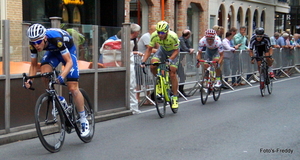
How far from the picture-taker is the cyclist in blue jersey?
6.78m

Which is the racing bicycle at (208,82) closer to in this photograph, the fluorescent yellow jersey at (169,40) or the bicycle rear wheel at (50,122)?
the fluorescent yellow jersey at (169,40)

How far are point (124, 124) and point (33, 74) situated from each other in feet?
9.32

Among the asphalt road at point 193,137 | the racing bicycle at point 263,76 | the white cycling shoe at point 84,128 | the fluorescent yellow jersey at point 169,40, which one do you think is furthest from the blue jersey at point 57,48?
the racing bicycle at point 263,76

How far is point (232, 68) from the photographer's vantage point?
57.8 feet

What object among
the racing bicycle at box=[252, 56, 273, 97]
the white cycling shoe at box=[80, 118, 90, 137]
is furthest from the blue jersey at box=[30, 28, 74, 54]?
the racing bicycle at box=[252, 56, 273, 97]

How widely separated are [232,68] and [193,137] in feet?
32.1

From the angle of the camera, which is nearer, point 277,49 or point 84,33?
point 84,33

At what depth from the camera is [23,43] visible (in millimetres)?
8555

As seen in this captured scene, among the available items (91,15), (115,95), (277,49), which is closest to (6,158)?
(115,95)

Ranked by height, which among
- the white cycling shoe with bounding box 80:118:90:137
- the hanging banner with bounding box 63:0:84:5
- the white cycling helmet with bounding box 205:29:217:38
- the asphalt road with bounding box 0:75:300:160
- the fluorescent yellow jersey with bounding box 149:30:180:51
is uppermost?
the hanging banner with bounding box 63:0:84:5

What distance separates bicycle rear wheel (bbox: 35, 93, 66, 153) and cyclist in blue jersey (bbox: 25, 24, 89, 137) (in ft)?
1.02

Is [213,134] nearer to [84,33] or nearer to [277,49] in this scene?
[84,33]

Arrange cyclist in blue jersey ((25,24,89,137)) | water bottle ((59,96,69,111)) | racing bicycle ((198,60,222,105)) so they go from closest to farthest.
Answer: cyclist in blue jersey ((25,24,89,137)) → water bottle ((59,96,69,111)) → racing bicycle ((198,60,222,105))

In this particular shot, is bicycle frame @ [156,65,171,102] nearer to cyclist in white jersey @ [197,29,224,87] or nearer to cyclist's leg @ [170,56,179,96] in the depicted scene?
cyclist's leg @ [170,56,179,96]
